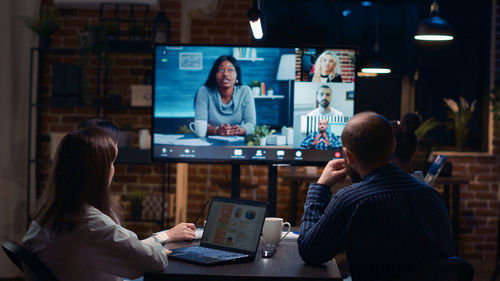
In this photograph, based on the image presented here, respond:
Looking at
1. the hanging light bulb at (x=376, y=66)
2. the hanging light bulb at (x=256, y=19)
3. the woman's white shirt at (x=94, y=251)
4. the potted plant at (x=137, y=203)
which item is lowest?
the potted plant at (x=137, y=203)

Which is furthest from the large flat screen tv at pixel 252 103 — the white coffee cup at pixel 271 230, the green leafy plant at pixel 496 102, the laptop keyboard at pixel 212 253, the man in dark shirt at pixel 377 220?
the green leafy plant at pixel 496 102

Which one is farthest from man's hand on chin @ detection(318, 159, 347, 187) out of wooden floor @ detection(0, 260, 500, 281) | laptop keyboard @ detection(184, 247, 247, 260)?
wooden floor @ detection(0, 260, 500, 281)

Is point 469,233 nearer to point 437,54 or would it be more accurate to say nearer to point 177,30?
point 437,54

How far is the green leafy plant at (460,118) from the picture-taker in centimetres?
565

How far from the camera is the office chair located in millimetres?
1667

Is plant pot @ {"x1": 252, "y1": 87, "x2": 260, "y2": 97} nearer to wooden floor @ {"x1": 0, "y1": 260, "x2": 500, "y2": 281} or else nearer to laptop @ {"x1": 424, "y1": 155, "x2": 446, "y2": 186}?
laptop @ {"x1": 424, "y1": 155, "x2": 446, "y2": 186}

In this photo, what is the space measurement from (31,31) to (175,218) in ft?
6.43

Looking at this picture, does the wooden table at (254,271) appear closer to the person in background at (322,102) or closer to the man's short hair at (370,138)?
the man's short hair at (370,138)

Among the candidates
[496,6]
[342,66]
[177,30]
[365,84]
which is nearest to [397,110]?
[365,84]

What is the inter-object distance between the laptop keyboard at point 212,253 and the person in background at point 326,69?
1193 millimetres

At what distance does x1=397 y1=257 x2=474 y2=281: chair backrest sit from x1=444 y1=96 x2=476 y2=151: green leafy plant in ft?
14.2

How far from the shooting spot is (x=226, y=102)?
2.99m

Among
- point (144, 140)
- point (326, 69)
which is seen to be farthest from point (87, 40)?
point (326, 69)

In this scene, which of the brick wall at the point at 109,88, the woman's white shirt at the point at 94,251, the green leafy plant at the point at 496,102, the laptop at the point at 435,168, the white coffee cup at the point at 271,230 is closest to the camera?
the woman's white shirt at the point at 94,251
